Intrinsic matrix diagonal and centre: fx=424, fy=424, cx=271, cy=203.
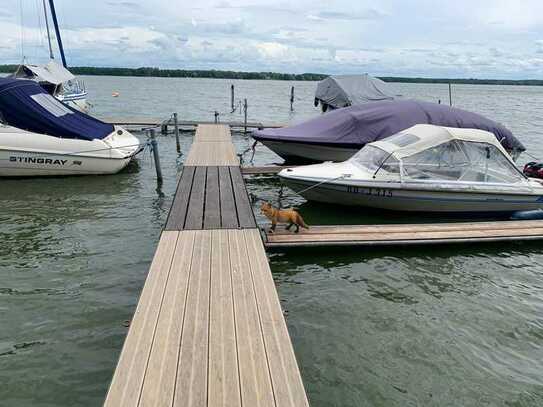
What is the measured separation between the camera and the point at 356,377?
204 inches

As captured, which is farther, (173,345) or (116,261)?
(116,261)

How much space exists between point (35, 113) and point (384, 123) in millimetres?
11072

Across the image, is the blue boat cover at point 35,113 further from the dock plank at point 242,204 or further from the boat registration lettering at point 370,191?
the boat registration lettering at point 370,191

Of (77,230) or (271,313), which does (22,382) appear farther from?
(77,230)

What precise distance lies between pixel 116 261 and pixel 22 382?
334 cm

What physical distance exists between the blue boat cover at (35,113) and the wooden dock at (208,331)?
26.5 feet

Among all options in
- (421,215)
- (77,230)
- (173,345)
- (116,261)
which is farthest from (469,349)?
(77,230)

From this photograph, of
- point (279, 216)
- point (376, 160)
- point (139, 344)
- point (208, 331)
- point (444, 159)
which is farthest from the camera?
point (376, 160)

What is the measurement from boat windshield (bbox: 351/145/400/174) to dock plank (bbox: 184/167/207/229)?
13.5 feet

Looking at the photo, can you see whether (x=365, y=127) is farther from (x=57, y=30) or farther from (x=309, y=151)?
(x=57, y=30)

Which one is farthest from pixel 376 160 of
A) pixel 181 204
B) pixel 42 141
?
pixel 42 141

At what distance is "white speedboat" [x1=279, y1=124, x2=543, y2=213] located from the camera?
10297 mm

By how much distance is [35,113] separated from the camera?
44.1 ft

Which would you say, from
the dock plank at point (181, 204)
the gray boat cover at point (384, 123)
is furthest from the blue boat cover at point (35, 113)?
the gray boat cover at point (384, 123)
